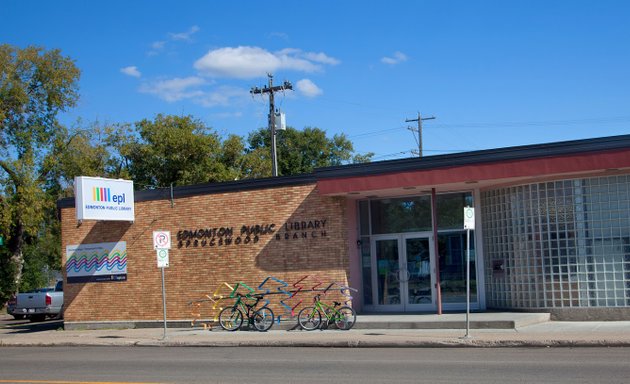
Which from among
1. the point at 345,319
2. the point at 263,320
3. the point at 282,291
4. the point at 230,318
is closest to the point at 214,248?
the point at 230,318

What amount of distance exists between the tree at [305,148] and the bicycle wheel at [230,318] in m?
37.8

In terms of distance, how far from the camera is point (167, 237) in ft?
62.6

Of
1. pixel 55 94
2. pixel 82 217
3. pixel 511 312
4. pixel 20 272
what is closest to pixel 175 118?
pixel 55 94

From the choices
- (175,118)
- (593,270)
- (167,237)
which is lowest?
(593,270)

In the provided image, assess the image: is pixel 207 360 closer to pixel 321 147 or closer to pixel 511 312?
pixel 511 312

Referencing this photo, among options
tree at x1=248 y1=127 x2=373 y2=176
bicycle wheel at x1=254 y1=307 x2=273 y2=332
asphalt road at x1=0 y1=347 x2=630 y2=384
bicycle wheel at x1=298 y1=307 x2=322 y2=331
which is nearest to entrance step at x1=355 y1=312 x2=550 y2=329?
bicycle wheel at x1=298 y1=307 x2=322 y2=331

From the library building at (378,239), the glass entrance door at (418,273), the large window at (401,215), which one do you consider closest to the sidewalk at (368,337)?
the library building at (378,239)

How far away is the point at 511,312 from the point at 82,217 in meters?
12.6

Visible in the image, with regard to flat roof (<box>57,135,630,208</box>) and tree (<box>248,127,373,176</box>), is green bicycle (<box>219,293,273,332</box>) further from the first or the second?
tree (<box>248,127,373,176</box>)

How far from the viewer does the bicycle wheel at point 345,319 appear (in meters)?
18.5

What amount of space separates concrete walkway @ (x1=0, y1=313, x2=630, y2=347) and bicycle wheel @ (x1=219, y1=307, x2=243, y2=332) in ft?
1.04

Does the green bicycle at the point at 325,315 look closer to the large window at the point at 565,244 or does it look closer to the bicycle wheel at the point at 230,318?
the bicycle wheel at the point at 230,318

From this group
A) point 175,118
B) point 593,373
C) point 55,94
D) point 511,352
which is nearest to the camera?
point 593,373

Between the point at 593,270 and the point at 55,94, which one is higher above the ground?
the point at 55,94
